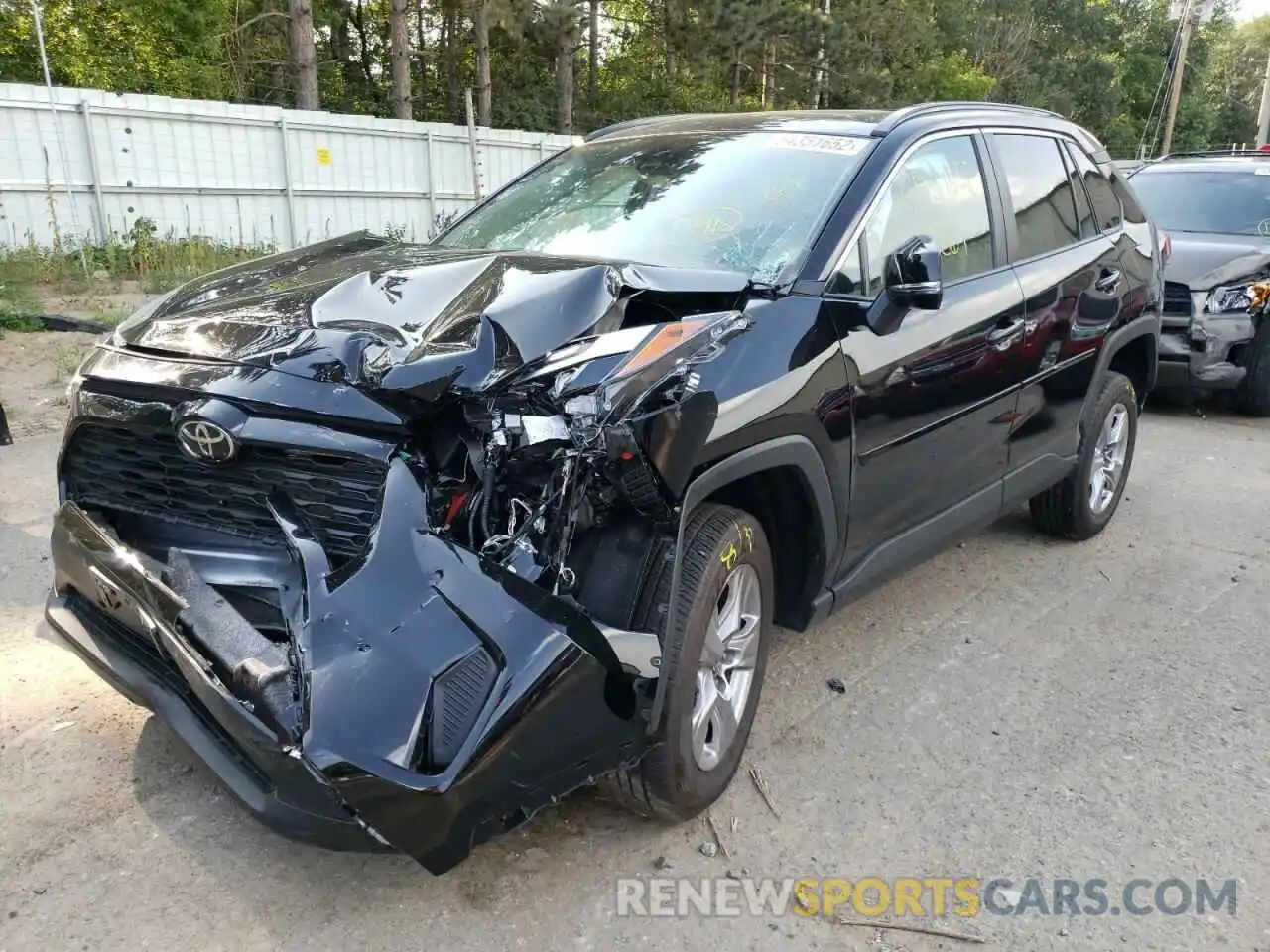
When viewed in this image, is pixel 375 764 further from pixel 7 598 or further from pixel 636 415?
pixel 7 598

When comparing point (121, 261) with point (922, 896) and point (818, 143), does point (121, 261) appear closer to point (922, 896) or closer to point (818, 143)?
point (818, 143)

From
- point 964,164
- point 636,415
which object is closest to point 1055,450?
point 964,164

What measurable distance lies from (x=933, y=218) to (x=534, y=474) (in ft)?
6.71

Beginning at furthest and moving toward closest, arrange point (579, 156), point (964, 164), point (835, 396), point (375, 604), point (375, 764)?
point (579, 156) < point (964, 164) < point (835, 396) < point (375, 604) < point (375, 764)

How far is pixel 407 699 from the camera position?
2049 mm

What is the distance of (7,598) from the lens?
411cm

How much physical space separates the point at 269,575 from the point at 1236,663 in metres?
3.58

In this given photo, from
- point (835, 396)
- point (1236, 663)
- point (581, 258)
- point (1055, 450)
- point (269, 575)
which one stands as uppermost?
point (581, 258)

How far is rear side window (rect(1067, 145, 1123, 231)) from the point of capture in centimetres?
486

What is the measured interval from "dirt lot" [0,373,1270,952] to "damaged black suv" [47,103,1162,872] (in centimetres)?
33

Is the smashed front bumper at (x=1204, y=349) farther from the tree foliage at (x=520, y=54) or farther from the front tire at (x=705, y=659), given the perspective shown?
the tree foliage at (x=520, y=54)

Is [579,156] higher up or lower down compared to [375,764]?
higher up

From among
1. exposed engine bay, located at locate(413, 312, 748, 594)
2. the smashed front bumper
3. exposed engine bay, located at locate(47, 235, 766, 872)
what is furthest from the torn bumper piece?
the smashed front bumper

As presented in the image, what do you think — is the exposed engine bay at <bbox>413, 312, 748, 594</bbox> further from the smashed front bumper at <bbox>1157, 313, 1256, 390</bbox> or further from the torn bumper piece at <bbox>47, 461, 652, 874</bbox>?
the smashed front bumper at <bbox>1157, 313, 1256, 390</bbox>
